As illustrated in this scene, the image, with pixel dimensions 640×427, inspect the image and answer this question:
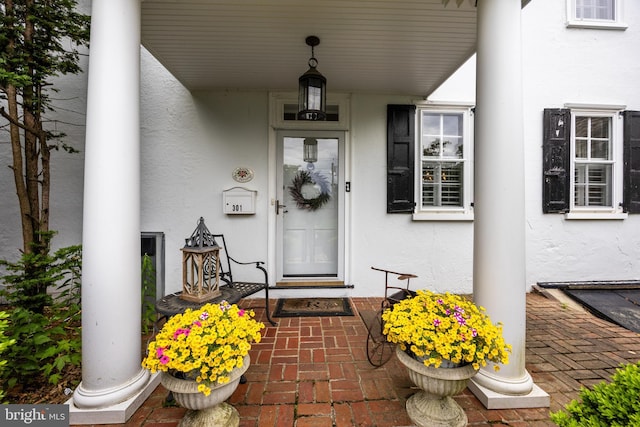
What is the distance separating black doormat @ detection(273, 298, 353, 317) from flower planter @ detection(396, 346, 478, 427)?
1.64m

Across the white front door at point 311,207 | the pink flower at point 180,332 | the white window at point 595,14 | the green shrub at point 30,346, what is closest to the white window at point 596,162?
the white window at point 595,14

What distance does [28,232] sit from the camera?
2768 millimetres

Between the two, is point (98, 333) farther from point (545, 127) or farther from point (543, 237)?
point (545, 127)

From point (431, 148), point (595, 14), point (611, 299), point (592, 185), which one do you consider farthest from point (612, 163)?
point (431, 148)

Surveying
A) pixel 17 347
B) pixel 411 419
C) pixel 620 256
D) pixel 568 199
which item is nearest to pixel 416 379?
pixel 411 419

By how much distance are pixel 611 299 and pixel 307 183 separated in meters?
4.44

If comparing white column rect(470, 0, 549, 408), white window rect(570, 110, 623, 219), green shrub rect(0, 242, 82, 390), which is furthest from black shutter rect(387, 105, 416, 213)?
green shrub rect(0, 242, 82, 390)

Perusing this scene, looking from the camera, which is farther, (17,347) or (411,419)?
(17,347)

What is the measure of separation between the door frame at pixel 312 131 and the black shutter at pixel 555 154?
2.90 metres

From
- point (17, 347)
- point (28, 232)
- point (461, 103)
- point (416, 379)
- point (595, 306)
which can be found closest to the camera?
point (416, 379)

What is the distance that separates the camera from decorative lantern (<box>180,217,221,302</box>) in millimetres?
2314

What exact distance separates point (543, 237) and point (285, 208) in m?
3.87

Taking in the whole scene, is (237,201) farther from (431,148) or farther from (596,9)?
(596,9)

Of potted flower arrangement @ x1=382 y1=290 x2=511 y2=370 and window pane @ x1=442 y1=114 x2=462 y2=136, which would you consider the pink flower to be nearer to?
potted flower arrangement @ x1=382 y1=290 x2=511 y2=370
